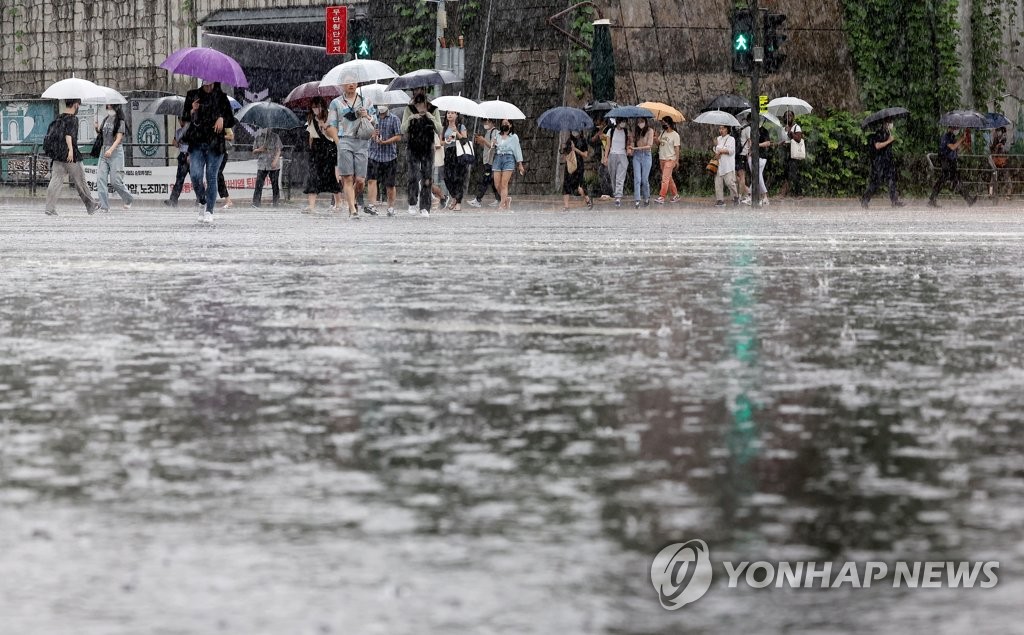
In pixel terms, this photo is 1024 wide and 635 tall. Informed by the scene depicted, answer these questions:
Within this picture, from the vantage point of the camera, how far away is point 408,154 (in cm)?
2280

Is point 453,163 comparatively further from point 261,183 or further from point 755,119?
point 755,119

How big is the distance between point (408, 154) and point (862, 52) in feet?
54.4

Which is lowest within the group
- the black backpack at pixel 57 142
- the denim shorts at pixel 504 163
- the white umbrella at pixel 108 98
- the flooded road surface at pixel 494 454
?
the flooded road surface at pixel 494 454

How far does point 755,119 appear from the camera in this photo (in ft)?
98.7

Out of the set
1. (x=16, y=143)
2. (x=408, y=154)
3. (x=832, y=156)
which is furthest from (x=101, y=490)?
(x=16, y=143)

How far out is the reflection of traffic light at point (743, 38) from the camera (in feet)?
96.2

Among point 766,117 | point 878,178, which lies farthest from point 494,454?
point 766,117

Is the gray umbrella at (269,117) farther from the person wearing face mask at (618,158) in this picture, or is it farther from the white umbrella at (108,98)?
the person wearing face mask at (618,158)

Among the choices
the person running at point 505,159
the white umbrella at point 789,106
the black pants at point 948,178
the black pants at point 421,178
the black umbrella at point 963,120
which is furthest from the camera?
the white umbrella at point 789,106

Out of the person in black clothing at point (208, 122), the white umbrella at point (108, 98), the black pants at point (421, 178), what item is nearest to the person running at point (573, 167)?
the black pants at point (421, 178)

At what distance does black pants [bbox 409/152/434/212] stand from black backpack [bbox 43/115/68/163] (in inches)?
188

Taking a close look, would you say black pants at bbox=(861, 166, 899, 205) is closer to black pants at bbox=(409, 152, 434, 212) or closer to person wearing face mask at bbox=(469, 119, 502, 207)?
person wearing face mask at bbox=(469, 119, 502, 207)

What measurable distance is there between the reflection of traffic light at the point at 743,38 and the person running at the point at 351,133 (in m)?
8.81

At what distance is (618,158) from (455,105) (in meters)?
3.42
